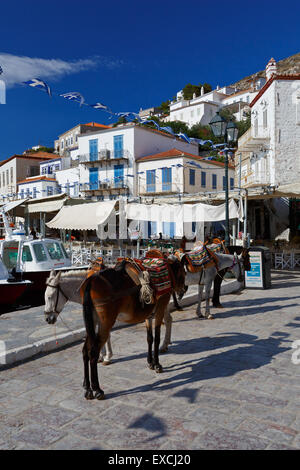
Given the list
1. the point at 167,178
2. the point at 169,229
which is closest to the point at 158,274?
the point at 169,229

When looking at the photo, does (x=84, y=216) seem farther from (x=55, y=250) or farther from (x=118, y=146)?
(x=118, y=146)

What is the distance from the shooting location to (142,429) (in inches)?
136

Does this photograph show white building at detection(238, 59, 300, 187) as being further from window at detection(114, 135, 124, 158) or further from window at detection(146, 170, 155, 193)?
window at detection(114, 135, 124, 158)

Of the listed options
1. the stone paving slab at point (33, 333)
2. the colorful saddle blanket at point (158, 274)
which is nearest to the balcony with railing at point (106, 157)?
the stone paving slab at point (33, 333)

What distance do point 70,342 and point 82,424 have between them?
9.17 ft

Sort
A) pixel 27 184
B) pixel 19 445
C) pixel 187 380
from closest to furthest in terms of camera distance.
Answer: pixel 19 445 → pixel 187 380 → pixel 27 184

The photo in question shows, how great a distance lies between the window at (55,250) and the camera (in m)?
10.9

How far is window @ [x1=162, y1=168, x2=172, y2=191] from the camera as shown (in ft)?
120

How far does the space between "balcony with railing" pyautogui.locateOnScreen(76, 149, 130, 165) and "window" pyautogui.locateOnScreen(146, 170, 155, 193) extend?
10.3ft

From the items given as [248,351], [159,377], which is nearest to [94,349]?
[159,377]

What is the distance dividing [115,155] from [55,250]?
30.3 m

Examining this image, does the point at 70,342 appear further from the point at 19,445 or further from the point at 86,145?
the point at 86,145

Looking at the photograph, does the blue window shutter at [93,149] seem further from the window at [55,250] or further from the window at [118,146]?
the window at [55,250]

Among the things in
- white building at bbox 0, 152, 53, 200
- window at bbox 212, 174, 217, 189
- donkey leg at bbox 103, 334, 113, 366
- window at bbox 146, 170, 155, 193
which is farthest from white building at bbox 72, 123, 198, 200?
donkey leg at bbox 103, 334, 113, 366
